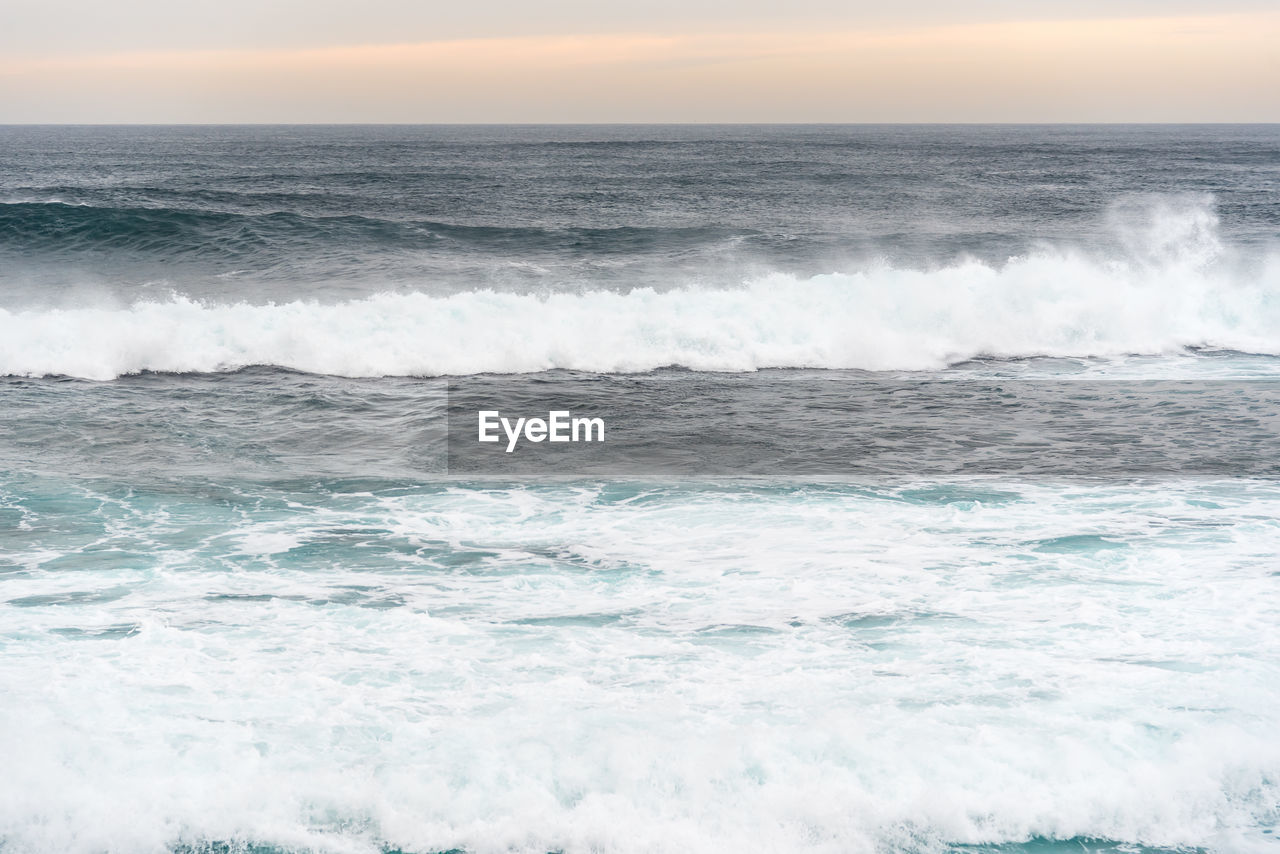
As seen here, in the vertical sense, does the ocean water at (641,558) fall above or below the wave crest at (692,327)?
below

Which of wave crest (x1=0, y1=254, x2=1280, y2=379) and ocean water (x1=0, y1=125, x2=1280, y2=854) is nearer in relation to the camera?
ocean water (x1=0, y1=125, x2=1280, y2=854)

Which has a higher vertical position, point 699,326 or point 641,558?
point 699,326

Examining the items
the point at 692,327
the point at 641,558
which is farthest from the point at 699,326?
the point at 641,558

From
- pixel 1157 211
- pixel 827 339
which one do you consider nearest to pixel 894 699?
pixel 827 339

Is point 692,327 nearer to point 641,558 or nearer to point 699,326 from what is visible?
point 699,326

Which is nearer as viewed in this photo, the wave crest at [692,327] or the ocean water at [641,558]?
the ocean water at [641,558]

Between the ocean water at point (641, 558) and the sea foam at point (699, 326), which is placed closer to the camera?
the ocean water at point (641, 558)

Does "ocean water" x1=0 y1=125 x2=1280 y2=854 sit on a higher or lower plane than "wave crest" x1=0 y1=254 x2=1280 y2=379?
lower

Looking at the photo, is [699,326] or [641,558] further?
[699,326]

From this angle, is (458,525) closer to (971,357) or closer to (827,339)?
(827,339)
